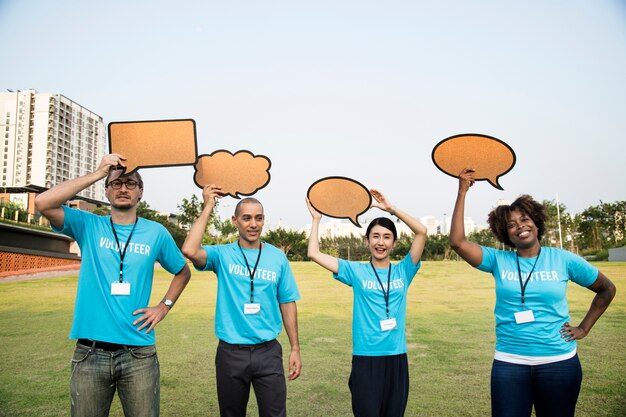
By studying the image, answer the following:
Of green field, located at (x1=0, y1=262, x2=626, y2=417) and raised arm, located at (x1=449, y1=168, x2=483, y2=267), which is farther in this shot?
green field, located at (x1=0, y1=262, x2=626, y2=417)

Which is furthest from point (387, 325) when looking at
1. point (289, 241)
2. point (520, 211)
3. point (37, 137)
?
point (37, 137)

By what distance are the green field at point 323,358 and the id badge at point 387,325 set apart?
1.84 m

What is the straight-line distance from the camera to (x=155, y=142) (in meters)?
3.26

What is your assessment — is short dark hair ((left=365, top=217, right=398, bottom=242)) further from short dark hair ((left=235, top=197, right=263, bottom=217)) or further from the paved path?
the paved path

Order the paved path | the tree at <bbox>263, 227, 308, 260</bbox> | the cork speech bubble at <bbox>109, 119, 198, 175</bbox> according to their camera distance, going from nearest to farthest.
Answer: the cork speech bubble at <bbox>109, 119, 198, 175</bbox>, the paved path, the tree at <bbox>263, 227, 308, 260</bbox>

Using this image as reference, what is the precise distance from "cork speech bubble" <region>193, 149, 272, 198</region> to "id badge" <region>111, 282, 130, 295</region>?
1037mm

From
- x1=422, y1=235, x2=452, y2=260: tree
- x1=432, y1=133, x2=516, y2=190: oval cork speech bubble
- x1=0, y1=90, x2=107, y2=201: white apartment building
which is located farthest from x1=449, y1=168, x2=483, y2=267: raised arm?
x1=0, y1=90, x2=107, y2=201: white apartment building

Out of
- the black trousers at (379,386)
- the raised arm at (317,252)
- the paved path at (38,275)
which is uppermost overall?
the raised arm at (317,252)

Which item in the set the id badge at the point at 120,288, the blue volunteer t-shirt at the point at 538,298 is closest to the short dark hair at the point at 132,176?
the id badge at the point at 120,288

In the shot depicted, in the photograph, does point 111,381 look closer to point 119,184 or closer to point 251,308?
point 251,308

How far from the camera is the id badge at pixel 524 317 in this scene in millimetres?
2801

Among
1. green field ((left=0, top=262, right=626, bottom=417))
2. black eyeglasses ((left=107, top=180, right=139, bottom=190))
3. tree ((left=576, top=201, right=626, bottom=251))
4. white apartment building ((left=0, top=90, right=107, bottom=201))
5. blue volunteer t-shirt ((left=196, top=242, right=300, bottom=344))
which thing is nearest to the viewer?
black eyeglasses ((left=107, top=180, right=139, bottom=190))

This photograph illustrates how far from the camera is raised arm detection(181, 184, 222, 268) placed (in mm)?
3086

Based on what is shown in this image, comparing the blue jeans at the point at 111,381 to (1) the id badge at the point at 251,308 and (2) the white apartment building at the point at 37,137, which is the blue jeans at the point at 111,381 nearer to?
(1) the id badge at the point at 251,308
